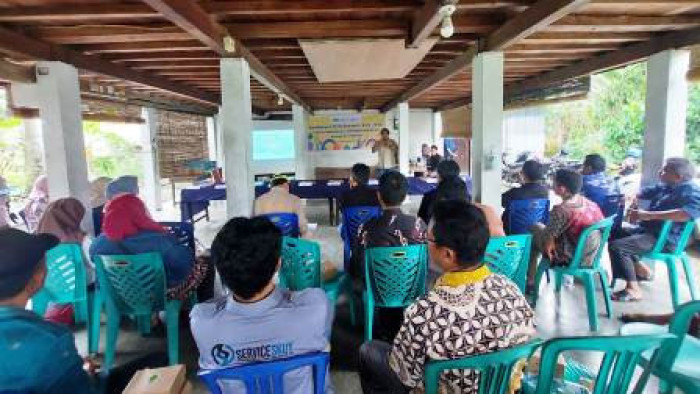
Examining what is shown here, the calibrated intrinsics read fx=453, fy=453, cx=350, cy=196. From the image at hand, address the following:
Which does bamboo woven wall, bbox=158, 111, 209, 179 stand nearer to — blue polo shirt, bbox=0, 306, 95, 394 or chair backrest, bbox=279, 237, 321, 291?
chair backrest, bbox=279, 237, 321, 291

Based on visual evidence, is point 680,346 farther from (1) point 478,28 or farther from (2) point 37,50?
(2) point 37,50

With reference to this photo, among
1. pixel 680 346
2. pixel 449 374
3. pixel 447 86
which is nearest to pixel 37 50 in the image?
pixel 449 374

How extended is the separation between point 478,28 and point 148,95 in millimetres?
6572

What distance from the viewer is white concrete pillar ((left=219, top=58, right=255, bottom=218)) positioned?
4.39m

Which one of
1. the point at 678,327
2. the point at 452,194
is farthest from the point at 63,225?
the point at 678,327

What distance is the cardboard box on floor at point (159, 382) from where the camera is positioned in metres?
1.68

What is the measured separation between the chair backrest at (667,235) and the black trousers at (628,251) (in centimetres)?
4

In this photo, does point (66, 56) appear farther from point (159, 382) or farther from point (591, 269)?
point (591, 269)

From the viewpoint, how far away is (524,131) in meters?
16.5

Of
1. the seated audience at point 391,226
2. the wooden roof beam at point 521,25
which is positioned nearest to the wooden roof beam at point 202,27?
the seated audience at point 391,226

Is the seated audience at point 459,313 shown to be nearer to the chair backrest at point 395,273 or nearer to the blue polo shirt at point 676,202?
the chair backrest at point 395,273

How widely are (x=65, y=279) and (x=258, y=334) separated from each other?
7.26 ft

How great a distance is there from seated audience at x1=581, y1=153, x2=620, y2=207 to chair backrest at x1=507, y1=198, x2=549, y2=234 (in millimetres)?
692

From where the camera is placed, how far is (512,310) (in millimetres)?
1483
